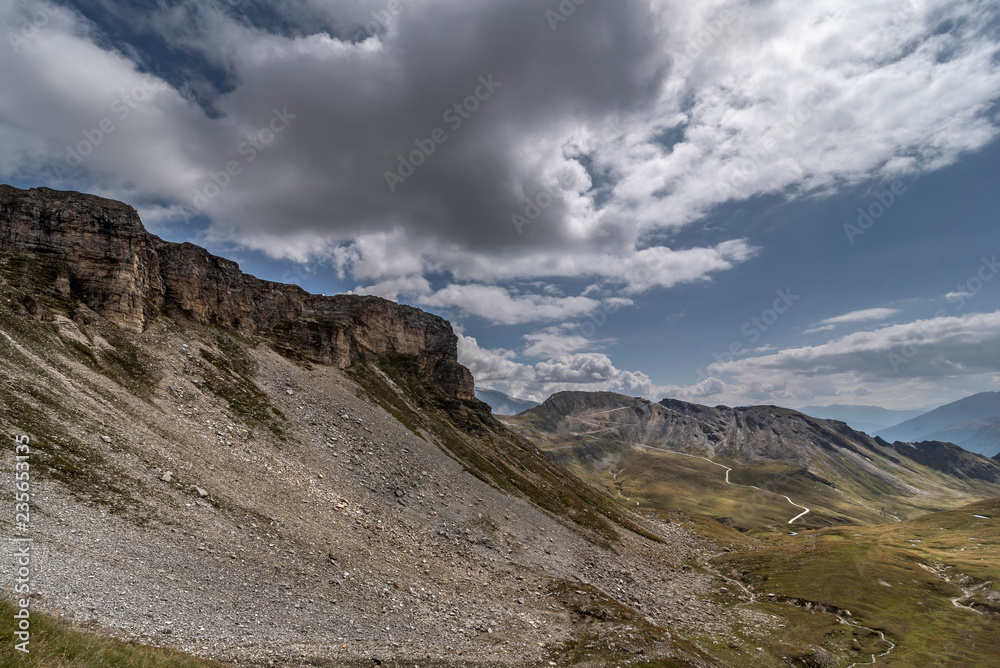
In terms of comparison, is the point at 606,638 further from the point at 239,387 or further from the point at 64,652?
the point at 239,387

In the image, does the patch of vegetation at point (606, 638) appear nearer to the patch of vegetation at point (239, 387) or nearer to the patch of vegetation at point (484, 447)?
the patch of vegetation at point (484, 447)

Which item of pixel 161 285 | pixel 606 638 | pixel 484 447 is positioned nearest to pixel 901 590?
pixel 606 638

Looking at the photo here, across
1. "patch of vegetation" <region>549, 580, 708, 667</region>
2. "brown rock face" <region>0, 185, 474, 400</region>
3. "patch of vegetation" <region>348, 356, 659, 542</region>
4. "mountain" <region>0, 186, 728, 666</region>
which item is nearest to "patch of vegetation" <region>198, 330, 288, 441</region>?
"mountain" <region>0, 186, 728, 666</region>

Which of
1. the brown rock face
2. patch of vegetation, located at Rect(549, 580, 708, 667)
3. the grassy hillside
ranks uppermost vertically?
the brown rock face

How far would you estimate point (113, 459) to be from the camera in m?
35.3

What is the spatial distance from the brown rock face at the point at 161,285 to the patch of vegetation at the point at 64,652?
185ft

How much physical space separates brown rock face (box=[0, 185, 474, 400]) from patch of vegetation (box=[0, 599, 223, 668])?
185 ft

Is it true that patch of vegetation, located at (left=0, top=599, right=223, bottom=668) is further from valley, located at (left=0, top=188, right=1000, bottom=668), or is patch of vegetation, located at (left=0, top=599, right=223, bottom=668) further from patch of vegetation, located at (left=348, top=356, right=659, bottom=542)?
patch of vegetation, located at (left=348, top=356, right=659, bottom=542)

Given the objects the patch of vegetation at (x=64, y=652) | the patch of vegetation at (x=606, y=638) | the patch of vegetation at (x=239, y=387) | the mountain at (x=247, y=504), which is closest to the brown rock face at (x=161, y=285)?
the mountain at (x=247, y=504)

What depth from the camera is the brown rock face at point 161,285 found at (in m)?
57.1

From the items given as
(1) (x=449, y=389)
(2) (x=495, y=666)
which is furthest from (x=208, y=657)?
(1) (x=449, y=389)

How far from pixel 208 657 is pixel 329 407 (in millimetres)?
51454

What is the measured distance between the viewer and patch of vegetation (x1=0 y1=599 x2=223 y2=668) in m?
11.9

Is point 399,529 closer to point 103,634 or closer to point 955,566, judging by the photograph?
point 103,634
